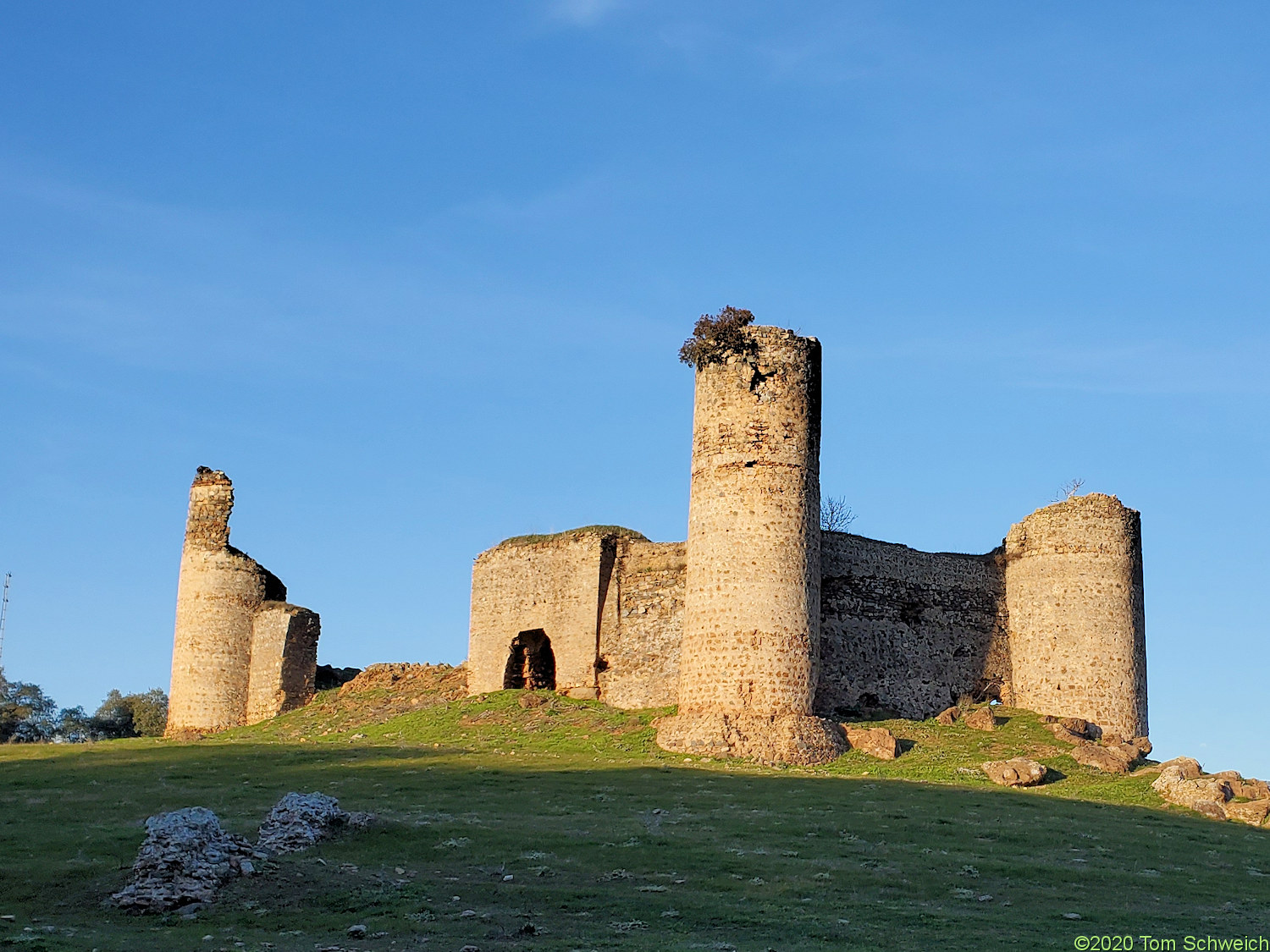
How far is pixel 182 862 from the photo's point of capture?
16.8 metres

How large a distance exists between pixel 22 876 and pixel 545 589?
17.6 metres

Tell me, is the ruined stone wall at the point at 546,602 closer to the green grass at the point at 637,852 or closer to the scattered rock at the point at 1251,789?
the green grass at the point at 637,852

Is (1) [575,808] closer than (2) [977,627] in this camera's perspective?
Yes

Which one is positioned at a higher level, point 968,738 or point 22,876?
point 968,738

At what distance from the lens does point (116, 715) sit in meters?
52.4

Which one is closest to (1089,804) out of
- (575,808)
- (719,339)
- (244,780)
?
(575,808)

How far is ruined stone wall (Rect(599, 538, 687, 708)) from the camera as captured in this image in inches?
1270

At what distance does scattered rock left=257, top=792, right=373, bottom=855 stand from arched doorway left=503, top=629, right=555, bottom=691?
47.7 feet

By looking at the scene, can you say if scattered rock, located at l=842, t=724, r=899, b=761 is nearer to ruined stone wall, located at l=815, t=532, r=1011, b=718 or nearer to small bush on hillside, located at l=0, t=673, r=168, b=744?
ruined stone wall, located at l=815, t=532, r=1011, b=718

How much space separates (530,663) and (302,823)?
15.8 metres

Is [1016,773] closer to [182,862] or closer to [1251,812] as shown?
[1251,812]

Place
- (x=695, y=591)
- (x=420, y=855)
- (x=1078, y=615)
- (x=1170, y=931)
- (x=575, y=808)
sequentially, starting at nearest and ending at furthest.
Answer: (x=1170, y=931) → (x=420, y=855) → (x=575, y=808) → (x=695, y=591) → (x=1078, y=615)

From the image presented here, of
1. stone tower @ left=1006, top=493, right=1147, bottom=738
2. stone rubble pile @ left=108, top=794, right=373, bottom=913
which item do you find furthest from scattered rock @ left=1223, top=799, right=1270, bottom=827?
stone rubble pile @ left=108, top=794, right=373, bottom=913

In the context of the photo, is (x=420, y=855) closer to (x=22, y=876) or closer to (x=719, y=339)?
(x=22, y=876)
